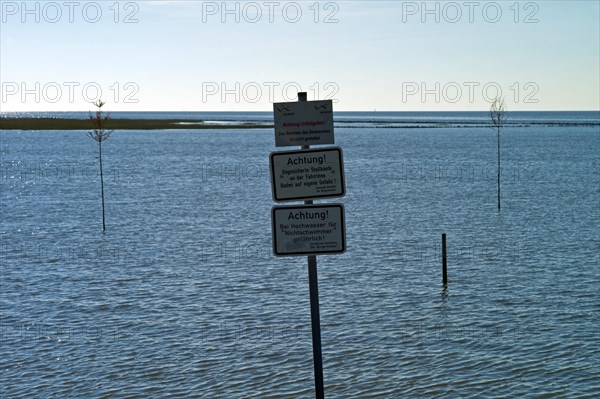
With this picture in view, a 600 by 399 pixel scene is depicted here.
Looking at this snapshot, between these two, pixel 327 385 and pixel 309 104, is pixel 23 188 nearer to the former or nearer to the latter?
pixel 327 385

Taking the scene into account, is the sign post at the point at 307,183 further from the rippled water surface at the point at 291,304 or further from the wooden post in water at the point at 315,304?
the rippled water surface at the point at 291,304

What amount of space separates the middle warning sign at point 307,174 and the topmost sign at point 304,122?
136 mm

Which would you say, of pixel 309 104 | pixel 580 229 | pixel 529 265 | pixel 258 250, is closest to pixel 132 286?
pixel 258 250

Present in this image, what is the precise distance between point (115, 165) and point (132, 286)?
248ft

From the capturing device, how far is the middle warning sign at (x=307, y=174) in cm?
903

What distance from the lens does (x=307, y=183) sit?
9133mm

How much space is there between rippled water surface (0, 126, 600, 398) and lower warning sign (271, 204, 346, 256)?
7.35m

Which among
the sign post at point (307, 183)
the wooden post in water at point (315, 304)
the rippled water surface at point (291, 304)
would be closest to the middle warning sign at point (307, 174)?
the sign post at point (307, 183)

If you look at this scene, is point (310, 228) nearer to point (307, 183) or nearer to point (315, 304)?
point (307, 183)

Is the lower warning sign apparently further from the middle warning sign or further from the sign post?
the middle warning sign

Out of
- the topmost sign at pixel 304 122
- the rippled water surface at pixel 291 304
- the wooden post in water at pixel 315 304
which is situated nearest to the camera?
the topmost sign at pixel 304 122

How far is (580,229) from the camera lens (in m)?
40.2

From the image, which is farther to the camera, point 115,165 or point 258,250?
point 115,165

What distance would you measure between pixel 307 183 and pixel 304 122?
25.4 inches
